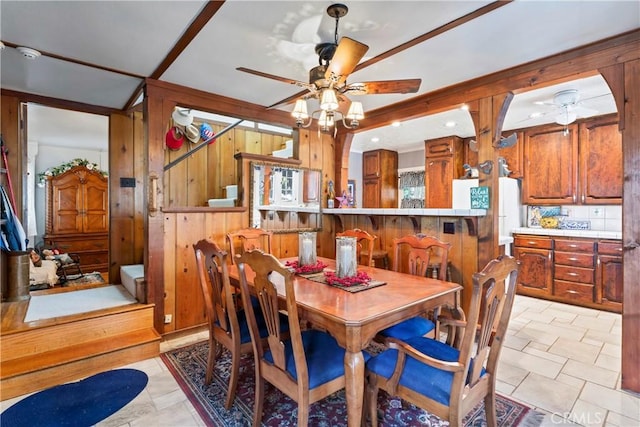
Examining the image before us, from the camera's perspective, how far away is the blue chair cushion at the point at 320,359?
156cm

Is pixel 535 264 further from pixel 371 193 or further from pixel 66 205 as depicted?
pixel 66 205

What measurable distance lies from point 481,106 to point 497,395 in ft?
7.69

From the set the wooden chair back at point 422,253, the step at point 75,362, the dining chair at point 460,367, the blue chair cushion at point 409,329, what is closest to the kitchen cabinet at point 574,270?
the wooden chair back at point 422,253

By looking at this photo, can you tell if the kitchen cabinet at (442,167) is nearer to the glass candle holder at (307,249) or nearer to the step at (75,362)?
the glass candle holder at (307,249)

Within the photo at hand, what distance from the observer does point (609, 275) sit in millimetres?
3793

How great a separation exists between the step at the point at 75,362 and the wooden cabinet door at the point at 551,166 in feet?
16.8

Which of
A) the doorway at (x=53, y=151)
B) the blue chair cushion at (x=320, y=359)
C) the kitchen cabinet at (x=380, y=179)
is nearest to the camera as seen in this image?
the blue chair cushion at (x=320, y=359)

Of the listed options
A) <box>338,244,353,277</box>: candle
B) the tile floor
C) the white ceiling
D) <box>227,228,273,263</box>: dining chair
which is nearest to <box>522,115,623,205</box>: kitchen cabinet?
the white ceiling

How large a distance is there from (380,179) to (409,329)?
193 inches

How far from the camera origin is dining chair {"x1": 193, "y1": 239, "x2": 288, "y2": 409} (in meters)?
1.94

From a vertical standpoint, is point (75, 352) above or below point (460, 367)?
below

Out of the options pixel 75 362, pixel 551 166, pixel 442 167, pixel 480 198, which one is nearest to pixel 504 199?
pixel 551 166

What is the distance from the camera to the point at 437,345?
174 cm

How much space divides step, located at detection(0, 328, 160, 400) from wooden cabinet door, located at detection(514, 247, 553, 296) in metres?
4.54
